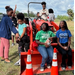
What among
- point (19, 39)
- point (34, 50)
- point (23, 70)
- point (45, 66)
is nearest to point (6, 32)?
point (19, 39)

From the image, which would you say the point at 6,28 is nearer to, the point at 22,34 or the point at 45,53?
the point at 22,34

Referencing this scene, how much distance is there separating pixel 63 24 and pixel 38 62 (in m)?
1.31

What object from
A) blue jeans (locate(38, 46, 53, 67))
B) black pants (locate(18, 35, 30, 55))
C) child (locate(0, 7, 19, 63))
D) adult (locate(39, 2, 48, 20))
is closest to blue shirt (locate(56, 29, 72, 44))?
blue jeans (locate(38, 46, 53, 67))

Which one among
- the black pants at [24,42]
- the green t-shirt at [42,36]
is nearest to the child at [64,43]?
the green t-shirt at [42,36]

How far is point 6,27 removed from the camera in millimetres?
3576

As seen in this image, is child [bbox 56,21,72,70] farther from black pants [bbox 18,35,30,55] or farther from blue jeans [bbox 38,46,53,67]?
black pants [bbox 18,35,30,55]

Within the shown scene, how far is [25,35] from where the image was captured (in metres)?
3.68

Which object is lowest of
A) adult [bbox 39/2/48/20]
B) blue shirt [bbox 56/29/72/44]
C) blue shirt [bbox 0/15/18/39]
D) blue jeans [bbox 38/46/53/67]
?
blue jeans [bbox 38/46/53/67]

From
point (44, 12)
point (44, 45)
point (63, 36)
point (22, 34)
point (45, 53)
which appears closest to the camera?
point (45, 53)

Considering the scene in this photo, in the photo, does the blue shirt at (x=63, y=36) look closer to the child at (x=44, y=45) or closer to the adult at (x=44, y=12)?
the child at (x=44, y=45)

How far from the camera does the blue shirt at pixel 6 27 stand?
350 cm

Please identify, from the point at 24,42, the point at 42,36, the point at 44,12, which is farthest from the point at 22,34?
the point at 44,12

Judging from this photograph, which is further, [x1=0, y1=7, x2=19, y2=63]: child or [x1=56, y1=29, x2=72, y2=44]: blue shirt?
[x1=0, y1=7, x2=19, y2=63]: child

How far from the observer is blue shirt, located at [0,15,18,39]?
3.50 metres
